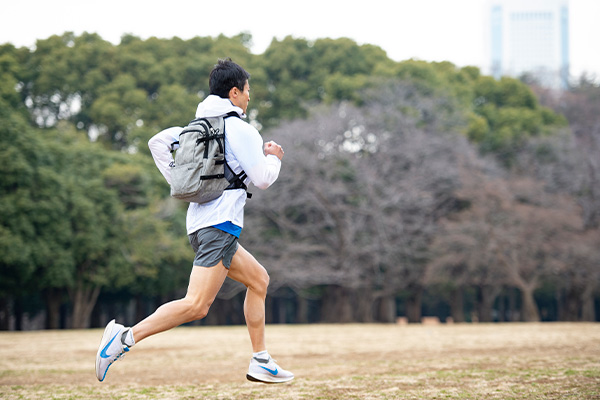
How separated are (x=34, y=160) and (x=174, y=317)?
21922 millimetres

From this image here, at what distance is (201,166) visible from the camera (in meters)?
3.77

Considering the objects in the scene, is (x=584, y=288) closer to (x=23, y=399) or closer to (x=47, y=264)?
(x=47, y=264)

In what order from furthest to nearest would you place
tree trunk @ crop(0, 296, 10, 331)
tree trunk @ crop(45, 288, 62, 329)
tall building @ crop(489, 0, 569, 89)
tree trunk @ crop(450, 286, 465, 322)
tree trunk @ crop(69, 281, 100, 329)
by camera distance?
tall building @ crop(489, 0, 569, 89), tree trunk @ crop(450, 286, 465, 322), tree trunk @ crop(45, 288, 62, 329), tree trunk @ crop(0, 296, 10, 331), tree trunk @ crop(69, 281, 100, 329)

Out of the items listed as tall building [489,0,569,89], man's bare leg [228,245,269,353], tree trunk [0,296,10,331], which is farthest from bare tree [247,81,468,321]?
tall building [489,0,569,89]

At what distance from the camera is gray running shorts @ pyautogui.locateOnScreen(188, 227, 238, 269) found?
377 cm

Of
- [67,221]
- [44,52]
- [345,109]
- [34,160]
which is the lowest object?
[67,221]

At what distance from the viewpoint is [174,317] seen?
3756mm

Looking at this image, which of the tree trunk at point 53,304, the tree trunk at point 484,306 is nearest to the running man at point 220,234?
the tree trunk at point 53,304

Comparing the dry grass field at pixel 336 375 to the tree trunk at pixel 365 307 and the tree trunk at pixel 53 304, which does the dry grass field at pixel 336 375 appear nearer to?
the tree trunk at pixel 365 307

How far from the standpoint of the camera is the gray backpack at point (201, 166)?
375 cm

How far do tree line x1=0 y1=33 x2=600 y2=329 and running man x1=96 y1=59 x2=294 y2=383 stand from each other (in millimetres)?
19490

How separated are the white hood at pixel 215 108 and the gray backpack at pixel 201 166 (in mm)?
114

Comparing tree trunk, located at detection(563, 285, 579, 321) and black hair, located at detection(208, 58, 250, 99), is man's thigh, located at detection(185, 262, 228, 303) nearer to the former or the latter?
black hair, located at detection(208, 58, 250, 99)

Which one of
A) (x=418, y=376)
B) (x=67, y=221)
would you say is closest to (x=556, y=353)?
(x=418, y=376)
